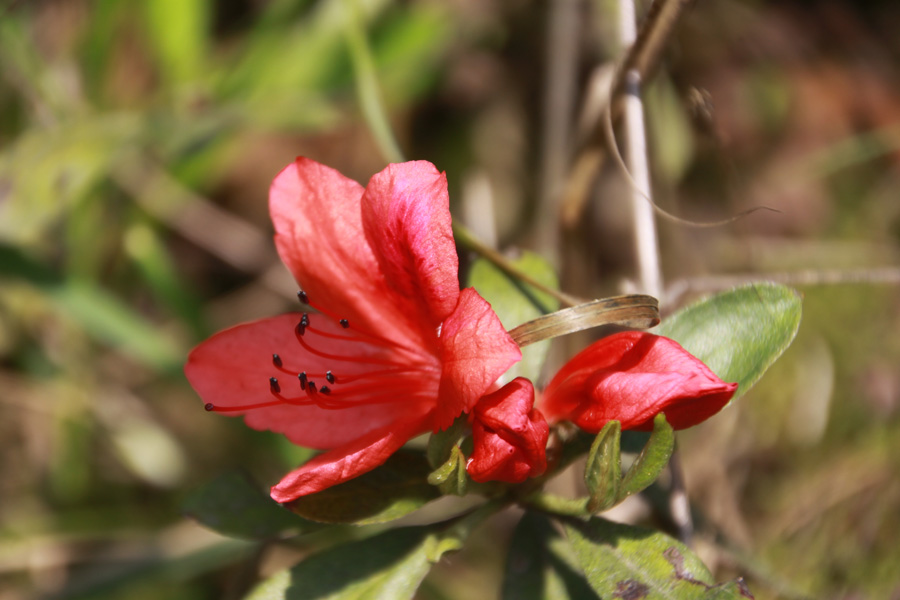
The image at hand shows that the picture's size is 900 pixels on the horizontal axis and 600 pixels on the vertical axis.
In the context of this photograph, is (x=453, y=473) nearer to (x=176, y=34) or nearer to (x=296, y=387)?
(x=296, y=387)

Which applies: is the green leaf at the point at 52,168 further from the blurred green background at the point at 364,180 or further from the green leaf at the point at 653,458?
the green leaf at the point at 653,458

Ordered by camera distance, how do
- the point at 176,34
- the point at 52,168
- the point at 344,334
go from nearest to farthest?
the point at 344,334 < the point at 52,168 < the point at 176,34

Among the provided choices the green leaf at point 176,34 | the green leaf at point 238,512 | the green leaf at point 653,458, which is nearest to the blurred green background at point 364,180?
the green leaf at point 176,34

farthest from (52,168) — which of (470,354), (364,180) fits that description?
(470,354)

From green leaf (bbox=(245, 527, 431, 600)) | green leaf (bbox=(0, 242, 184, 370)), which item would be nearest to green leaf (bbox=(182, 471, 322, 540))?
green leaf (bbox=(245, 527, 431, 600))

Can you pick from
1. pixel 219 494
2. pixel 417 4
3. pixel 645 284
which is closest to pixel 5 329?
pixel 219 494

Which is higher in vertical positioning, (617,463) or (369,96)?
(369,96)

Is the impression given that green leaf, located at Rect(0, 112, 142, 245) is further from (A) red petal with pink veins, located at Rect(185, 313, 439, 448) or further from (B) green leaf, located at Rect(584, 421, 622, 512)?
(B) green leaf, located at Rect(584, 421, 622, 512)
